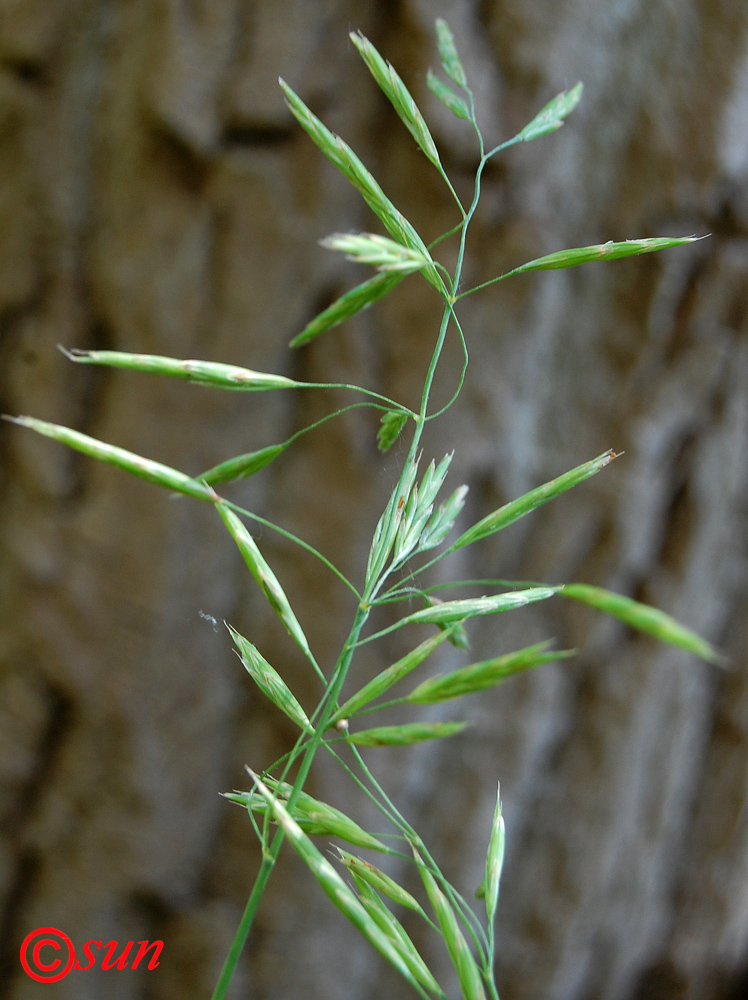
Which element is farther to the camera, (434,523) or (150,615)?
(150,615)

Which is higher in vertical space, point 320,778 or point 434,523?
point 434,523

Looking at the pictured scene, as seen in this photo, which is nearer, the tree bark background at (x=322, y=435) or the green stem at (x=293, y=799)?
the green stem at (x=293, y=799)

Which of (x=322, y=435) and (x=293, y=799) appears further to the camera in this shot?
(x=322, y=435)

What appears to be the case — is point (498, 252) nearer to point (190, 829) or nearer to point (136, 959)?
point (190, 829)

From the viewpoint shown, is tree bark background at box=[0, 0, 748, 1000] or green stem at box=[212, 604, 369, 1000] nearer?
green stem at box=[212, 604, 369, 1000]

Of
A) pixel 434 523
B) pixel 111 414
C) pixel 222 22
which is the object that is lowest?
pixel 111 414

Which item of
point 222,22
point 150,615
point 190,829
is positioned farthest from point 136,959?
point 222,22
